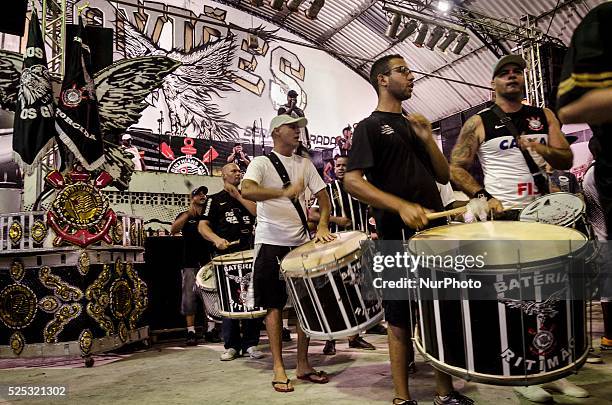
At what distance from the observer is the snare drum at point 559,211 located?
99.0 inches

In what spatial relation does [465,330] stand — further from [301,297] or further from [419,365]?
[419,365]

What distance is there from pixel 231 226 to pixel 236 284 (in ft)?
2.71

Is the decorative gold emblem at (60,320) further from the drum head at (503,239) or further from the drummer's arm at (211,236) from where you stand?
the drum head at (503,239)

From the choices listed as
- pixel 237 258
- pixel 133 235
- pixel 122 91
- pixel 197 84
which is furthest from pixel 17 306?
pixel 197 84

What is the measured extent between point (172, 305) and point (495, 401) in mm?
4750

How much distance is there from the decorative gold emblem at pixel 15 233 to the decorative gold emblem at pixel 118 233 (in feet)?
2.76

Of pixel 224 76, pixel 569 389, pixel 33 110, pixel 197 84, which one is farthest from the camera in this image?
pixel 224 76

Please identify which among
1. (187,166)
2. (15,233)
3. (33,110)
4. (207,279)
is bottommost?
(207,279)

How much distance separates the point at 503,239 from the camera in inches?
77.2

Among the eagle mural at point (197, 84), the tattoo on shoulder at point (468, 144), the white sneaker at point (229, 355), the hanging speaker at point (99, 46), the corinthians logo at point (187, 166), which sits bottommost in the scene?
the white sneaker at point (229, 355)

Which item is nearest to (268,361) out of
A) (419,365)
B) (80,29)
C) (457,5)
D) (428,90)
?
(419,365)

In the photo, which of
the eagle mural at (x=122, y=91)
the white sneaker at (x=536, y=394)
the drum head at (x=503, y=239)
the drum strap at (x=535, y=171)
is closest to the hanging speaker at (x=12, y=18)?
the eagle mural at (x=122, y=91)

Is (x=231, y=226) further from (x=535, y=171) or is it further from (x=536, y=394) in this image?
(x=536, y=394)

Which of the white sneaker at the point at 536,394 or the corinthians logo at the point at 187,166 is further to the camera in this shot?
the corinthians logo at the point at 187,166
